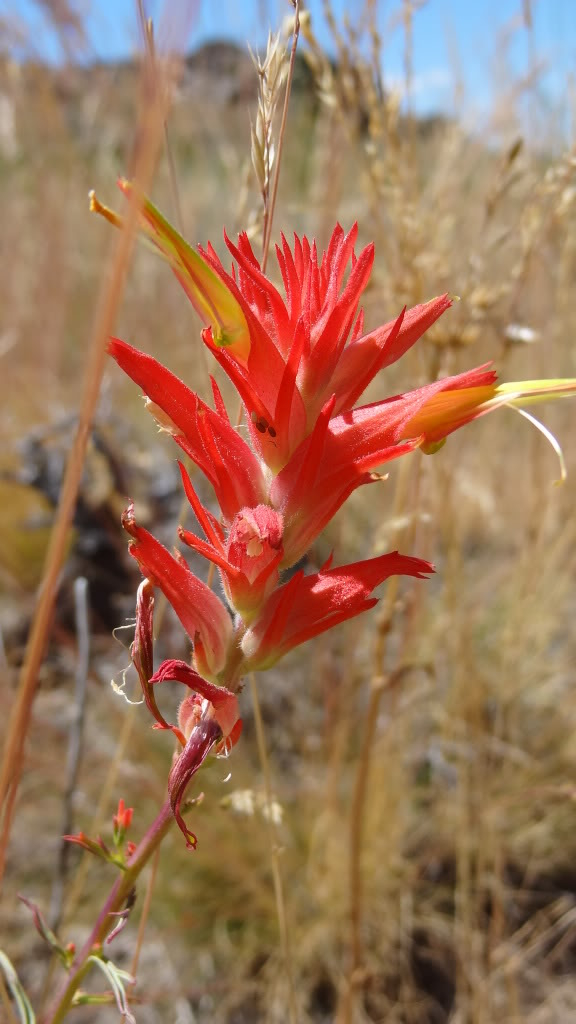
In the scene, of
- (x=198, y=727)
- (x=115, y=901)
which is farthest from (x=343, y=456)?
(x=115, y=901)

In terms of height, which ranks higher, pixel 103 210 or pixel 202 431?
pixel 103 210

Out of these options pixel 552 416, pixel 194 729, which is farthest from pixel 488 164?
pixel 194 729

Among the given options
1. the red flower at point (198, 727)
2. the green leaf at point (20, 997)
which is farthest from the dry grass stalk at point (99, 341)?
the green leaf at point (20, 997)

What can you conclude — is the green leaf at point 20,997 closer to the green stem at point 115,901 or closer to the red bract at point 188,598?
the green stem at point 115,901

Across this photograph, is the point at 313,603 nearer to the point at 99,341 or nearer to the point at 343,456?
the point at 343,456

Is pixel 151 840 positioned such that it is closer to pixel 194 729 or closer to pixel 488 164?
pixel 194 729

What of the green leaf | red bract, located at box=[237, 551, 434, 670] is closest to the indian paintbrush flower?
red bract, located at box=[237, 551, 434, 670]
